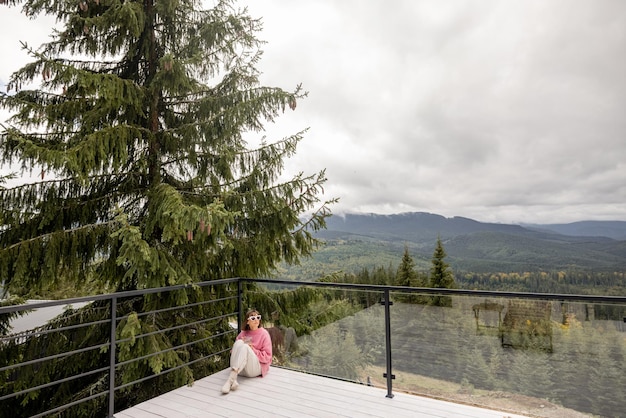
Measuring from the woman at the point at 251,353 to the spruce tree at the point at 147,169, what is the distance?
782mm

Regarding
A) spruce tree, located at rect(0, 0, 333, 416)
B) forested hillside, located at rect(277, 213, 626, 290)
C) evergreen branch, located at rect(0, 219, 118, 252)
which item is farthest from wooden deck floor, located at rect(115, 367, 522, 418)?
evergreen branch, located at rect(0, 219, 118, 252)

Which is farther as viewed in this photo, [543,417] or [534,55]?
[534,55]

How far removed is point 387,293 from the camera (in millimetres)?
3344

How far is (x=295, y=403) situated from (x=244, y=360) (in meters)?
0.74

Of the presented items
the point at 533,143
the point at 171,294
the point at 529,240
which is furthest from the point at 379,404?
the point at 529,240

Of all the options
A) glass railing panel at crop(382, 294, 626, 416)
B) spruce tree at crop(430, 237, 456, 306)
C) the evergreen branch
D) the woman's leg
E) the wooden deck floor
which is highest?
the evergreen branch

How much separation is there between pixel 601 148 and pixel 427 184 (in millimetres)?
54967

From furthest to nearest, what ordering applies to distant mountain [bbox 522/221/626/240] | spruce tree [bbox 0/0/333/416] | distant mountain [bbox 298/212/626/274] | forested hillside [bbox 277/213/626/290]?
1. distant mountain [bbox 522/221/626/240]
2. distant mountain [bbox 298/212/626/274]
3. forested hillside [bbox 277/213/626/290]
4. spruce tree [bbox 0/0/333/416]

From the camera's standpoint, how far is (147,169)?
4.71m

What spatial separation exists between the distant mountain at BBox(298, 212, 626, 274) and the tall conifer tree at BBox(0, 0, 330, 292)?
1.36 meters

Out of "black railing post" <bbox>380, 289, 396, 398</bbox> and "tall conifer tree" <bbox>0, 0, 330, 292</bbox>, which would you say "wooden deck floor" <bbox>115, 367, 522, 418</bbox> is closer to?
"black railing post" <bbox>380, 289, 396, 398</bbox>

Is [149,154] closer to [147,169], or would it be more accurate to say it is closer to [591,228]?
[147,169]

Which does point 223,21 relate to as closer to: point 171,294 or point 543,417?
point 171,294

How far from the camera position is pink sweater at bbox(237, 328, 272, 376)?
3699mm
